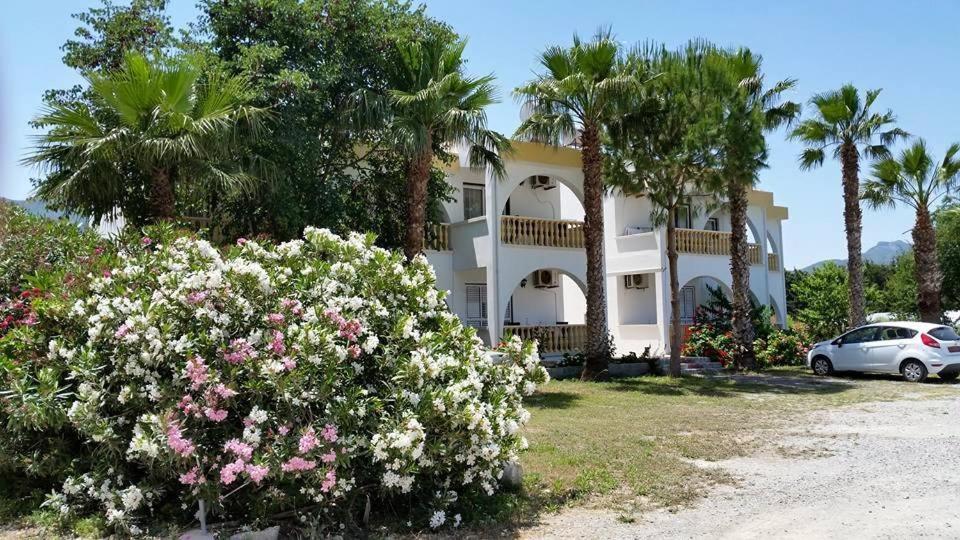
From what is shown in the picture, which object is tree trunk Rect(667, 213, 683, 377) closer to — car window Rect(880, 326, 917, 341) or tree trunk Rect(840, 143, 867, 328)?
car window Rect(880, 326, 917, 341)

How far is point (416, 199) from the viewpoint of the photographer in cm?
1603

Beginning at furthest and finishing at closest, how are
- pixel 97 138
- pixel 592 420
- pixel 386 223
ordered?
pixel 386 223 < pixel 592 420 < pixel 97 138

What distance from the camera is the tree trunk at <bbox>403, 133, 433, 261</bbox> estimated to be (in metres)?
15.9

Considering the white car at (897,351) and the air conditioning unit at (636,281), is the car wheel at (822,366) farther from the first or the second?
the air conditioning unit at (636,281)

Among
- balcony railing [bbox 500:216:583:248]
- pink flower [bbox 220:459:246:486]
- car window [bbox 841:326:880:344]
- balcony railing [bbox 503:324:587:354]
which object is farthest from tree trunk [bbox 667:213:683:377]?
pink flower [bbox 220:459:246:486]

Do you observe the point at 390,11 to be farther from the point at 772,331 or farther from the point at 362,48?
the point at 772,331

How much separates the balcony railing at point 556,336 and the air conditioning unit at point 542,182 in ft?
17.4

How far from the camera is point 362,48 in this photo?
16.0m

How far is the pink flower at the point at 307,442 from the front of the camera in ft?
17.9

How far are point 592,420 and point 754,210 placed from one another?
19.8m

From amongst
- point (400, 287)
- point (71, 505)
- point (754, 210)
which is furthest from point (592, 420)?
point (754, 210)

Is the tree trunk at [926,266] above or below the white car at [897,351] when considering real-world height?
above

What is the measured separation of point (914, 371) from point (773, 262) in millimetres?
11845

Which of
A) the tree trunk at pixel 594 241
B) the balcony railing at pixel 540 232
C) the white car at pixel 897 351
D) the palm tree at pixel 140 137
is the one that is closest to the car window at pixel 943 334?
the white car at pixel 897 351
